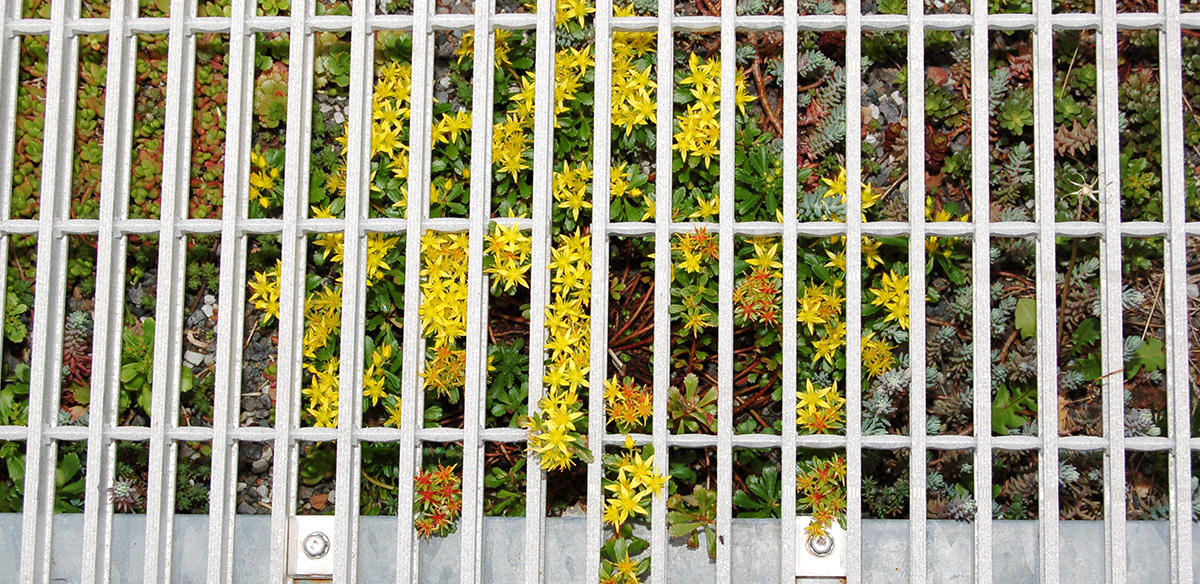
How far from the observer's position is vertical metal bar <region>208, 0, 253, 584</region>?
1.82 metres

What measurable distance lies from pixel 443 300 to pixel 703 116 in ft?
2.29

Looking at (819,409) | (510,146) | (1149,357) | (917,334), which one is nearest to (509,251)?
(510,146)

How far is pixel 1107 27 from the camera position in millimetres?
1834

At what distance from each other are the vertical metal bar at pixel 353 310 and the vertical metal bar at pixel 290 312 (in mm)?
102

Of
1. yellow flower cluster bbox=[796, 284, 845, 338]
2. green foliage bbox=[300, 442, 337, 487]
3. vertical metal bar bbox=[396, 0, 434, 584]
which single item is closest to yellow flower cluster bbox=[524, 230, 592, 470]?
vertical metal bar bbox=[396, 0, 434, 584]

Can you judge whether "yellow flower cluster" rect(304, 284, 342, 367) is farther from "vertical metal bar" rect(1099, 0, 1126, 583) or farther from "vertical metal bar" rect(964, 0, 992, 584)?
"vertical metal bar" rect(1099, 0, 1126, 583)

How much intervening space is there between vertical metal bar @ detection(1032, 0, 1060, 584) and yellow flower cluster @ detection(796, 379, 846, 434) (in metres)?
0.40

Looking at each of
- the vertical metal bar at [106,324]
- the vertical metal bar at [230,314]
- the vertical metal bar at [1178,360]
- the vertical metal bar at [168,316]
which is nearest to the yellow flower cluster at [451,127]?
the vertical metal bar at [230,314]

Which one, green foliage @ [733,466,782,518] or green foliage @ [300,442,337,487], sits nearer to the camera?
green foliage @ [733,466,782,518]

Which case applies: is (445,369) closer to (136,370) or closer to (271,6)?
(136,370)

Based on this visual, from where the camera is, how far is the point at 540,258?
6.02 feet

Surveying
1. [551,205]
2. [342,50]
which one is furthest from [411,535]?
[342,50]

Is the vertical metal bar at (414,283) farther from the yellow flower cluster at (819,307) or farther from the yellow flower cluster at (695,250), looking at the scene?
the yellow flower cluster at (819,307)

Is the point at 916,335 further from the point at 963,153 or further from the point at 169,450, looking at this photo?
the point at 169,450
